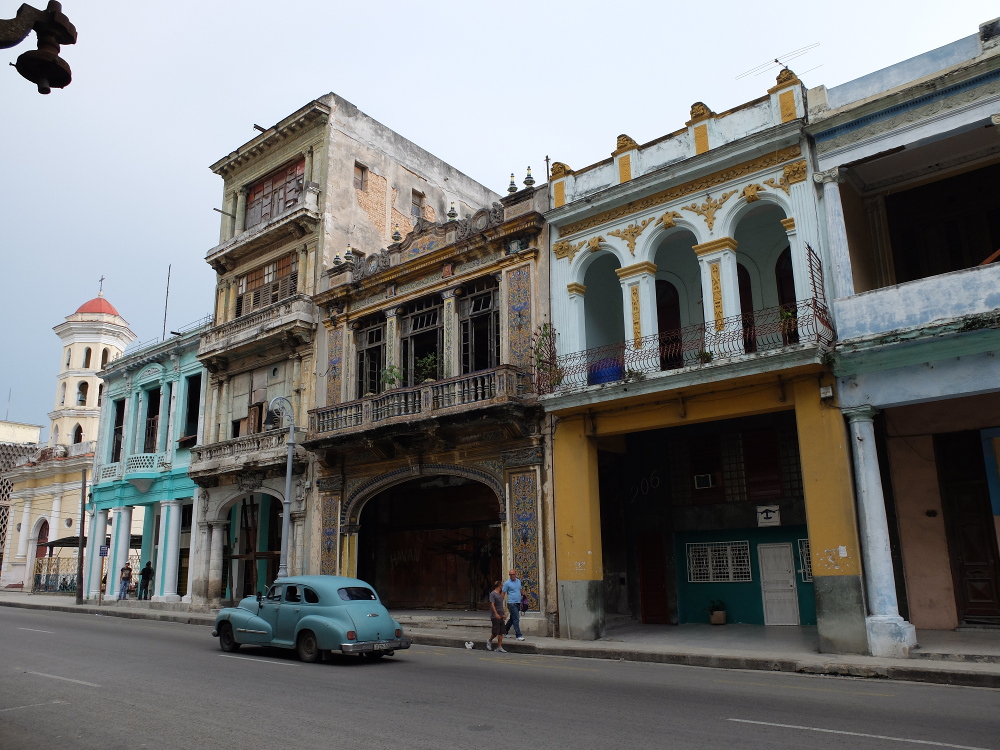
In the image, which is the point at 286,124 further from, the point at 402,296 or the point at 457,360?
the point at 457,360

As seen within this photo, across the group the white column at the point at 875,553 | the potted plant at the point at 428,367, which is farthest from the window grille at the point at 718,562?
the potted plant at the point at 428,367

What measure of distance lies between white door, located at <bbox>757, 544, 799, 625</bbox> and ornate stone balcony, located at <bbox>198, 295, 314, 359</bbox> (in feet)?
47.7

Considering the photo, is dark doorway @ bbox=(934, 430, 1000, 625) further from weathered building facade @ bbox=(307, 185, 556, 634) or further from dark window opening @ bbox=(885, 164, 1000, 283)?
weathered building facade @ bbox=(307, 185, 556, 634)

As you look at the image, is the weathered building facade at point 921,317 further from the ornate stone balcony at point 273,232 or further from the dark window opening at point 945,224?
the ornate stone balcony at point 273,232

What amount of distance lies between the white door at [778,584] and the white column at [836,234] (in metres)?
6.20

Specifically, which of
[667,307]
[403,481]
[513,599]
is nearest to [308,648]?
[513,599]

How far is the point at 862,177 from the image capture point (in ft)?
51.1

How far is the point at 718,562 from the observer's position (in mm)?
18312

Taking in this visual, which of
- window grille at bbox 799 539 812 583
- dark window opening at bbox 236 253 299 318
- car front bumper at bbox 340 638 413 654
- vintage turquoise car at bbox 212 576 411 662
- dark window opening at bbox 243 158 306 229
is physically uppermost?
dark window opening at bbox 243 158 306 229

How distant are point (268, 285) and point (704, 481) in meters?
16.2

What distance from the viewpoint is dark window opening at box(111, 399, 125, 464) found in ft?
107

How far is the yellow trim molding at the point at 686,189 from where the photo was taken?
50.8 ft

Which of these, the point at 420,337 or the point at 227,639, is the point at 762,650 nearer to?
the point at 227,639

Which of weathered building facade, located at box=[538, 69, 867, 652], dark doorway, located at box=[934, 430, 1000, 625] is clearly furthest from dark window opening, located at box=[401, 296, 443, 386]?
dark doorway, located at box=[934, 430, 1000, 625]
